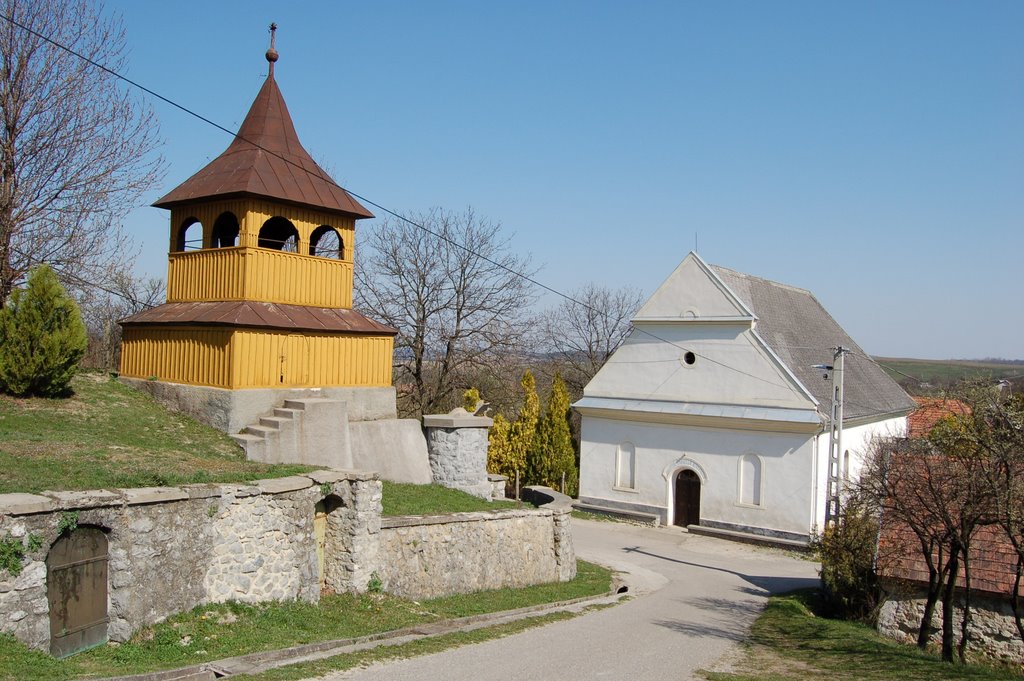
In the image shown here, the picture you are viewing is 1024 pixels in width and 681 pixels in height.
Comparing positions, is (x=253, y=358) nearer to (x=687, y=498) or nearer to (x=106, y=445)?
(x=106, y=445)

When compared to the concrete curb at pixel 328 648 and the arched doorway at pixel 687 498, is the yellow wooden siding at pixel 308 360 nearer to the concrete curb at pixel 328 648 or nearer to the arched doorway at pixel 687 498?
the concrete curb at pixel 328 648

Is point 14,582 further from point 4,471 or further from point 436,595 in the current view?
point 436,595

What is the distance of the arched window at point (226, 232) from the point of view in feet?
58.6

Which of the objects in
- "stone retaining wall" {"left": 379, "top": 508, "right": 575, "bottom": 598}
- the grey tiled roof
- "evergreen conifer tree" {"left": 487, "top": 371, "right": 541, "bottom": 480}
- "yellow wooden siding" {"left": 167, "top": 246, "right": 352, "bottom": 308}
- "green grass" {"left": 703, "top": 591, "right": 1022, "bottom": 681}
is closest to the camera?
"green grass" {"left": 703, "top": 591, "right": 1022, "bottom": 681}

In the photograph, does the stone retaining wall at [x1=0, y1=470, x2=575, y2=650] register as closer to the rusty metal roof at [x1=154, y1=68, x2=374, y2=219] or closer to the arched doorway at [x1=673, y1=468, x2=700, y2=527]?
the rusty metal roof at [x1=154, y1=68, x2=374, y2=219]

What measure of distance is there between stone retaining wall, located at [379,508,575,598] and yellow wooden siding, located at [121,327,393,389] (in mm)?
4442

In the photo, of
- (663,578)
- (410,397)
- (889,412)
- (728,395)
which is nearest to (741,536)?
(728,395)

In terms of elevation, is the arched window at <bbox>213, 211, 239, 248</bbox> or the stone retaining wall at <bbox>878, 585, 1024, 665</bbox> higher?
the arched window at <bbox>213, 211, 239, 248</bbox>

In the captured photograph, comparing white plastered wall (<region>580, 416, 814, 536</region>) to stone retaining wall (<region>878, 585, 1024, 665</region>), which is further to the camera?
white plastered wall (<region>580, 416, 814, 536</region>)

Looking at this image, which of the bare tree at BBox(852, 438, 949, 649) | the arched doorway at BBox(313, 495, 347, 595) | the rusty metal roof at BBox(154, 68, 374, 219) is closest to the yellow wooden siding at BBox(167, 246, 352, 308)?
the rusty metal roof at BBox(154, 68, 374, 219)

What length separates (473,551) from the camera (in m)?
15.3

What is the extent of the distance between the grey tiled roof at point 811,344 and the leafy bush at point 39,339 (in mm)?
20912

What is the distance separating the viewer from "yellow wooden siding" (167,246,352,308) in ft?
54.9

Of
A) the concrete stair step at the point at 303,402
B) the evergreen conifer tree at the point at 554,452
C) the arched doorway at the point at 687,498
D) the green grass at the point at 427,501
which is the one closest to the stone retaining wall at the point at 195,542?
the green grass at the point at 427,501
